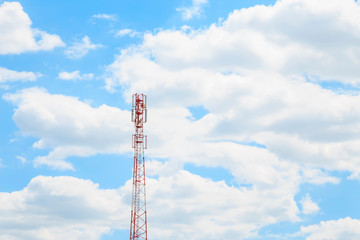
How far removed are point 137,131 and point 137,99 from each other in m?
7.77

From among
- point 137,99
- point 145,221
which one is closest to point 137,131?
point 137,99

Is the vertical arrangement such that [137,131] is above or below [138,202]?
above

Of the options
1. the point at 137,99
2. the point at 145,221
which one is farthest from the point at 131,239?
the point at 137,99

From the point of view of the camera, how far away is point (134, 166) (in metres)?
176

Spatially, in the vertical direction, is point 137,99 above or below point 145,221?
above

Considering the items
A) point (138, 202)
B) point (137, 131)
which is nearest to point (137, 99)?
point (137, 131)

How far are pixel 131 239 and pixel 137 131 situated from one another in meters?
25.6

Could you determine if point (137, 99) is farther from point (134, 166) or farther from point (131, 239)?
point (131, 239)

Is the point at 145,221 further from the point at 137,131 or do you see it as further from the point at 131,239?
the point at 137,131

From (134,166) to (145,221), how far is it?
13.2 meters

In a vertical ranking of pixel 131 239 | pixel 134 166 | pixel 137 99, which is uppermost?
pixel 137 99

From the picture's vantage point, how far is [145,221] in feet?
574

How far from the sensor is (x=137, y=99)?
17662cm

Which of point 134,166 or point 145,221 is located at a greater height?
point 134,166
